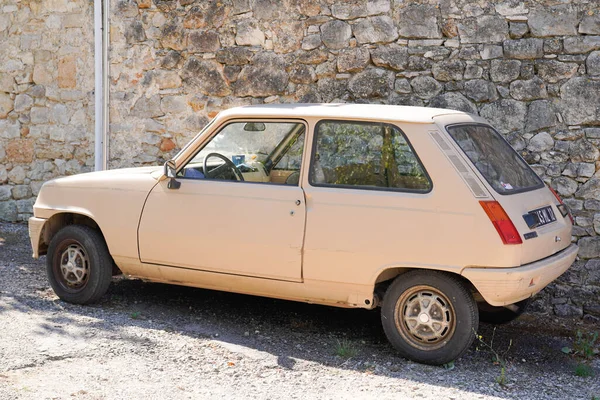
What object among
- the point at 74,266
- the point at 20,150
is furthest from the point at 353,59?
the point at 20,150

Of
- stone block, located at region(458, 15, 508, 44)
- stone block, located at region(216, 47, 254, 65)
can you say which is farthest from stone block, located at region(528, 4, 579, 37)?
stone block, located at region(216, 47, 254, 65)

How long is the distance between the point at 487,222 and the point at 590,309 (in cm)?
252

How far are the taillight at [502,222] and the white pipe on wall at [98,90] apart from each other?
5407 mm

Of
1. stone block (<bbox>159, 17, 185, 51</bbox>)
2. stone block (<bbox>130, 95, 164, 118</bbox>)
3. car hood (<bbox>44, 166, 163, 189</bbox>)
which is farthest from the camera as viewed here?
stone block (<bbox>130, 95, 164, 118</bbox>)

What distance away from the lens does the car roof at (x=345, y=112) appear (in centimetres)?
551

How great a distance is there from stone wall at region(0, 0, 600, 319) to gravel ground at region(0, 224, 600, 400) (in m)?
1.60

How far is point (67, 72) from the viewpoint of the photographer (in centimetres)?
955

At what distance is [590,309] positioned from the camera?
23.1 ft

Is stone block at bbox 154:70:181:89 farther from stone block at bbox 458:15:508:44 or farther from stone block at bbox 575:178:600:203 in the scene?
stone block at bbox 575:178:600:203

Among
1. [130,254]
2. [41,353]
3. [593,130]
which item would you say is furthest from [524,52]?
[41,353]

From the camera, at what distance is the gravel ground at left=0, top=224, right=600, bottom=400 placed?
4.76 meters

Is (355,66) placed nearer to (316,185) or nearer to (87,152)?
(316,185)

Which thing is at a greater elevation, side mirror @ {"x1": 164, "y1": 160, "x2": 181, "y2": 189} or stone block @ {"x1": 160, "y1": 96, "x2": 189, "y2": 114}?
stone block @ {"x1": 160, "y1": 96, "x2": 189, "y2": 114}

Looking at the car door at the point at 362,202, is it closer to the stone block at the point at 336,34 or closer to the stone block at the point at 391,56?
the stone block at the point at 391,56
